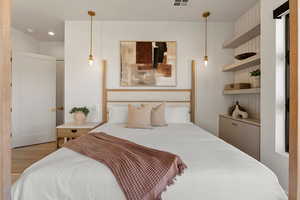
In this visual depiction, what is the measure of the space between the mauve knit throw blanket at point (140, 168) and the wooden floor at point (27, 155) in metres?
1.77

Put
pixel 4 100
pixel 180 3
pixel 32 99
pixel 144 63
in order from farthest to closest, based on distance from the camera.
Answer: pixel 32 99 < pixel 144 63 < pixel 180 3 < pixel 4 100

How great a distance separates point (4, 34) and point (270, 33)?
87.0 inches

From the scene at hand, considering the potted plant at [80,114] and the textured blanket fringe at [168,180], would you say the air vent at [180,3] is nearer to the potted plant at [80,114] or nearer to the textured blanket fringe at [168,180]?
the potted plant at [80,114]

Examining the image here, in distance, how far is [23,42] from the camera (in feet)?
14.0

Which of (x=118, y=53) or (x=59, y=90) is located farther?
(x=59, y=90)

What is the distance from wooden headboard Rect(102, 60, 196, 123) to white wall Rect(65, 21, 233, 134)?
122mm

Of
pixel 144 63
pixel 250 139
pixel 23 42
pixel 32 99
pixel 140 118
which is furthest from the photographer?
pixel 23 42

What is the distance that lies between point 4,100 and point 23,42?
4604mm

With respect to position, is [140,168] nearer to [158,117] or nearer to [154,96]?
[158,117]

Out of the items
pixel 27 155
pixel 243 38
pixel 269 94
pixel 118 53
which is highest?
pixel 243 38

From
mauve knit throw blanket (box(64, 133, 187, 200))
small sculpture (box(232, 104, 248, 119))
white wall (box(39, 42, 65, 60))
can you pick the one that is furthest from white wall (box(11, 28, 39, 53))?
small sculpture (box(232, 104, 248, 119))

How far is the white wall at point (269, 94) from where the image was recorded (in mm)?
1812

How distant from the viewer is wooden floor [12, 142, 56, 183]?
2.75 m

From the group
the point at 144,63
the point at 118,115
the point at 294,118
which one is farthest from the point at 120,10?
the point at 294,118
